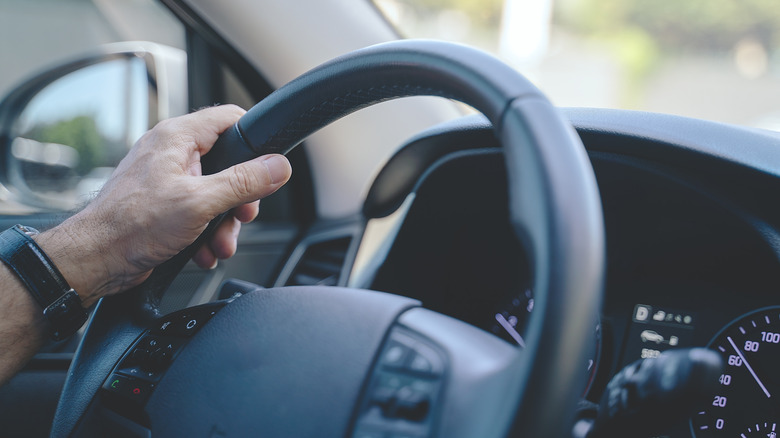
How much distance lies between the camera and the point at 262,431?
2.60 ft

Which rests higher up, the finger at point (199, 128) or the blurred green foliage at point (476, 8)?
the blurred green foliage at point (476, 8)

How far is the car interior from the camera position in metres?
0.64

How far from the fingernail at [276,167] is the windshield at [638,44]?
41.2ft

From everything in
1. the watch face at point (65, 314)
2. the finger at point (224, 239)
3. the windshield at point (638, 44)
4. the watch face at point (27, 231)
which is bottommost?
the watch face at point (65, 314)

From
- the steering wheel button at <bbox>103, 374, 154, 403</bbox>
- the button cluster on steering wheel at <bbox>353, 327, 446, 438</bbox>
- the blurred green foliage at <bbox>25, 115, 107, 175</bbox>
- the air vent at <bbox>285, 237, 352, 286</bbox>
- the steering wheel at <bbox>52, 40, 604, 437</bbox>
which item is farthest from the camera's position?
the blurred green foliage at <bbox>25, 115, 107, 175</bbox>

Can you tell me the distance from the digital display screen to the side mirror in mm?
1638

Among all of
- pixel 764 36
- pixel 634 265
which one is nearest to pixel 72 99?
pixel 634 265

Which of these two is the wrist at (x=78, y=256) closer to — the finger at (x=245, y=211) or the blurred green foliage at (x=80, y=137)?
the finger at (x=245, y=211)

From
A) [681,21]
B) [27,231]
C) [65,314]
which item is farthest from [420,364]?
[681,21]

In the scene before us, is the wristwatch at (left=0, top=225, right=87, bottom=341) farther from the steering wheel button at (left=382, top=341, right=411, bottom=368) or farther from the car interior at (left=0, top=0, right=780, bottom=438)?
the steering wheel button at (left=382, top=341, right=411, bottom=368)

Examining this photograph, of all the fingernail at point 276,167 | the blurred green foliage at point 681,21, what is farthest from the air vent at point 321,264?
the blurred green foliage at point 681,21

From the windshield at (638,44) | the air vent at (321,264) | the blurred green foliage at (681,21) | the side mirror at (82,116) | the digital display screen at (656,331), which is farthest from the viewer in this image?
the blurred green foliage at (681,21)

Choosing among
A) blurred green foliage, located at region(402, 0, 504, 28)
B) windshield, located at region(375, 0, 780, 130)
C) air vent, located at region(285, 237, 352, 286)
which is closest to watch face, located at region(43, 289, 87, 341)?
air vent, located at region(285, 237, 352, 286)

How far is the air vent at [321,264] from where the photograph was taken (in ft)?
6.51
